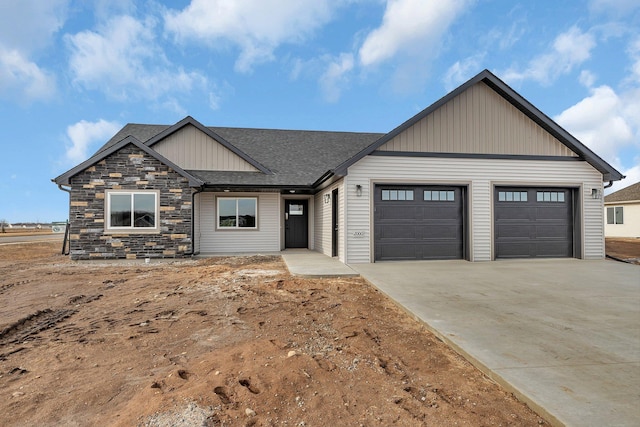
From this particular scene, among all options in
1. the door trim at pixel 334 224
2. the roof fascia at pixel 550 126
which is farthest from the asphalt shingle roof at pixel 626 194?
the door trim at pixel 334 224

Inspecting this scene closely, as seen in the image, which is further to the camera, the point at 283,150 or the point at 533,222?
the point at 283,150

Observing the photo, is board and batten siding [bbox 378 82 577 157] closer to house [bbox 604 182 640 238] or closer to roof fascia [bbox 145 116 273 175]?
roof fascia [bbox 145 116 273 175]

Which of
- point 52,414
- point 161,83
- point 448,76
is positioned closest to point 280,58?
point 161,83

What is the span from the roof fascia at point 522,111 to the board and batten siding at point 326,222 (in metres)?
1.17

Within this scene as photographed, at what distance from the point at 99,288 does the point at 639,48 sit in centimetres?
1677

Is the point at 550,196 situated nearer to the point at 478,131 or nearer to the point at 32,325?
the point at 478,131

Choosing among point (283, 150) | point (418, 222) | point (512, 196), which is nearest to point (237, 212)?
point (283, 150)

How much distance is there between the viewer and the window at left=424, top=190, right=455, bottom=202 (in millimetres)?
10422

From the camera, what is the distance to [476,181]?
10.5 metres

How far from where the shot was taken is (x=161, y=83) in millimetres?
17531

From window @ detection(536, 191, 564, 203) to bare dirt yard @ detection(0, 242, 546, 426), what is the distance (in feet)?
25.9

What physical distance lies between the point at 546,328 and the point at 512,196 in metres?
7.69

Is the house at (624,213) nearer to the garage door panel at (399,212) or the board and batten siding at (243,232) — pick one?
the garage door panel at (399,212)

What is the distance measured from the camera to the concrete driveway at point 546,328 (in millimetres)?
2537
